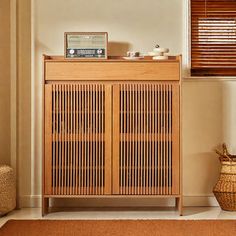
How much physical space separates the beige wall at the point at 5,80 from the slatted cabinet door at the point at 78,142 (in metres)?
0.51

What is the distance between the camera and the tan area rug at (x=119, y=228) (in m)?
3.47

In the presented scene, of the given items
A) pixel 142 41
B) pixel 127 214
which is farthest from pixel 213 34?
pixel 127 214

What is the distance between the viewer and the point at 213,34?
14.9 feet

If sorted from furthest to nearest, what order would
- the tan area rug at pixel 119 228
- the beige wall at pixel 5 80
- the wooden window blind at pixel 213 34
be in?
the wooden window blind at pixel 213 34 < the beige wall at pixel 5 80 < the tan area rug at pixel 119 228

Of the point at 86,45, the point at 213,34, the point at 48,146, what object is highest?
the point at 213,34

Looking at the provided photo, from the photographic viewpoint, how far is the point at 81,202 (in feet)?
14.7

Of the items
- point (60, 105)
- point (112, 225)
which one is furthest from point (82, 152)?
point (112, 225)

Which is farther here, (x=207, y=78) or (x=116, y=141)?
(x=207, y=78)

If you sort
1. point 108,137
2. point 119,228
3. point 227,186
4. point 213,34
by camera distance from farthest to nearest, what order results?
point 213,34
point 227,186
point 108,137
point 119,228

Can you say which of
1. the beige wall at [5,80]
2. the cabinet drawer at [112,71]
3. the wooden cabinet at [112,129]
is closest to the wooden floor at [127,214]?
the wooden cabinet at [112,129]

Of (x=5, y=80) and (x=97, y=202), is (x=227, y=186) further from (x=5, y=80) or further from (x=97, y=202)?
(x=5, y=80)

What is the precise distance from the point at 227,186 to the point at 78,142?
1210mm

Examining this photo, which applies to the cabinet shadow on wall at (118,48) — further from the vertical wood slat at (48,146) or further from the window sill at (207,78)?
the vertical wood slat at (48,146)

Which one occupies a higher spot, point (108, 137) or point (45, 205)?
point (108, 137)
